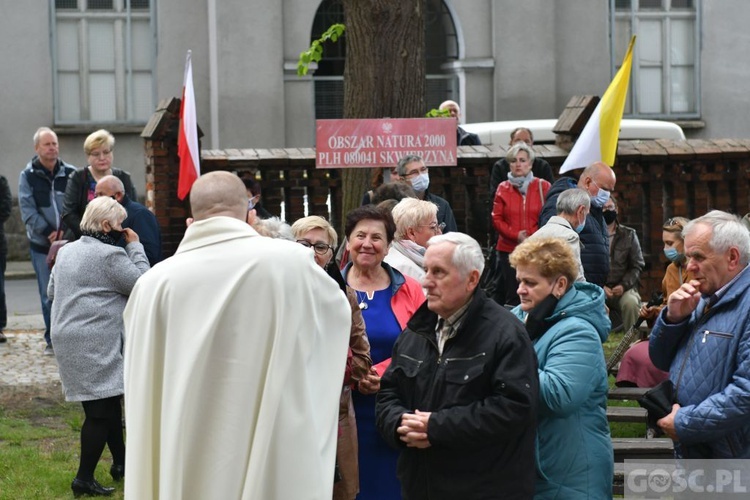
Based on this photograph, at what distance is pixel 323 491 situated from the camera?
16.4ft

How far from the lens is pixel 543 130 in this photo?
17984 millimetres

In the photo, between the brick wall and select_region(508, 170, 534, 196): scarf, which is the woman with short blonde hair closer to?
select_region(508, 170, 534, 196): scarf

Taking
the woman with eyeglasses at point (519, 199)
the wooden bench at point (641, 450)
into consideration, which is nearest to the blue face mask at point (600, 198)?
the woman with eyeglasses at point (519, 199)

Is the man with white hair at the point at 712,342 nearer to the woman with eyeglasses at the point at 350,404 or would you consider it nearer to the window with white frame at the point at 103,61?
the woman with eyeglasses at the point at 350,404

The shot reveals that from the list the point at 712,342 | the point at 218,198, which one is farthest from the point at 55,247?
the point at 712,342

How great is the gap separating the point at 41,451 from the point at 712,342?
5.28 metres

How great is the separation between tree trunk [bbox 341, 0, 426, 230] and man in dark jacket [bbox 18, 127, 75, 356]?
2779 millimetres

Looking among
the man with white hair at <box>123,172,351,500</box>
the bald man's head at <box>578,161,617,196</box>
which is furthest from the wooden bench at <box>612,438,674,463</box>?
the man with white hair at <box>123,172,351,500</box>

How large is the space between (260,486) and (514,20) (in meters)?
18.5

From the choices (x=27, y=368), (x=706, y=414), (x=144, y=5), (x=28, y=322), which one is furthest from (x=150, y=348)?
(x=144, y=5)

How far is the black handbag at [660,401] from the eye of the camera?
5.30 metres

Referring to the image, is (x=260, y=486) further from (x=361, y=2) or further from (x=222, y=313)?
(x=361, y=2)

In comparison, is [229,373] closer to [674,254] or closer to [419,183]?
[674,254]

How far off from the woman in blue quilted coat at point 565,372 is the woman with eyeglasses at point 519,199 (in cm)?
580
